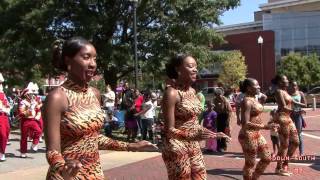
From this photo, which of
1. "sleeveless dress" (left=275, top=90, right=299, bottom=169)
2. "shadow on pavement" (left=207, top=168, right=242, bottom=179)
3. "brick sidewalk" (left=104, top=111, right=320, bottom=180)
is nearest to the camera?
"sleeveless dress" (left=275, top=90, right=299, bottom=169)

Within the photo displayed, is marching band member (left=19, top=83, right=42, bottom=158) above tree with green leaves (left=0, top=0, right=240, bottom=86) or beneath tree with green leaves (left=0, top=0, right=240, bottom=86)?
beneath

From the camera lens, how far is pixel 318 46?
90.9 m

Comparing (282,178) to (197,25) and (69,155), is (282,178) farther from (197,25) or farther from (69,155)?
(197,25)

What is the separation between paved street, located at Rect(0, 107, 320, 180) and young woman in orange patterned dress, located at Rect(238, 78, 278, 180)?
161cm

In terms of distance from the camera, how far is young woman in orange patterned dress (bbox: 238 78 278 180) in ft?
25.1

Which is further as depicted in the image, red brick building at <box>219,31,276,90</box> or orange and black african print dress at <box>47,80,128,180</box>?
red brick building at <box>219,31,276,90</box>

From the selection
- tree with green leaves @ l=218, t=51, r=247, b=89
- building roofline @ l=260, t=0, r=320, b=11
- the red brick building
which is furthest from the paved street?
building roofline @ l=260, t=0, r=320, b=11

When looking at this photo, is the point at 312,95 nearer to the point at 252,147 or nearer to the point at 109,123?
the point at 109,123

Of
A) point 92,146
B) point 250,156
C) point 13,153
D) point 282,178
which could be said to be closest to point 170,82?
point 92,146

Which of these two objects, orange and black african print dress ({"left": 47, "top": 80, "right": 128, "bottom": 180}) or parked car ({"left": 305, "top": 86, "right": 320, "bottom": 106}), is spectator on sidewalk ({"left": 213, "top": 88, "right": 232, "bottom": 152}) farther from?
parked car ({"left": 305, "top": 86, "right": 320, "bottom": 106})

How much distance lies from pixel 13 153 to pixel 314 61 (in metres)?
63.9

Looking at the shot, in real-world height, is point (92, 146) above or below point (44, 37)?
below

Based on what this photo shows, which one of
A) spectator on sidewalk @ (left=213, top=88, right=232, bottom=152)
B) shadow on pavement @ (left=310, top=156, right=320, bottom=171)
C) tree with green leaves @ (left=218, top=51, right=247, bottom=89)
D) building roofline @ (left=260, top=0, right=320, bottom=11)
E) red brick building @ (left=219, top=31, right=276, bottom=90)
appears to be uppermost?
building roofline @ (left=260, top=0, right=320, bottom=11)

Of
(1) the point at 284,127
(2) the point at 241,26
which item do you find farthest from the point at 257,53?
(1) the point at 284,127
